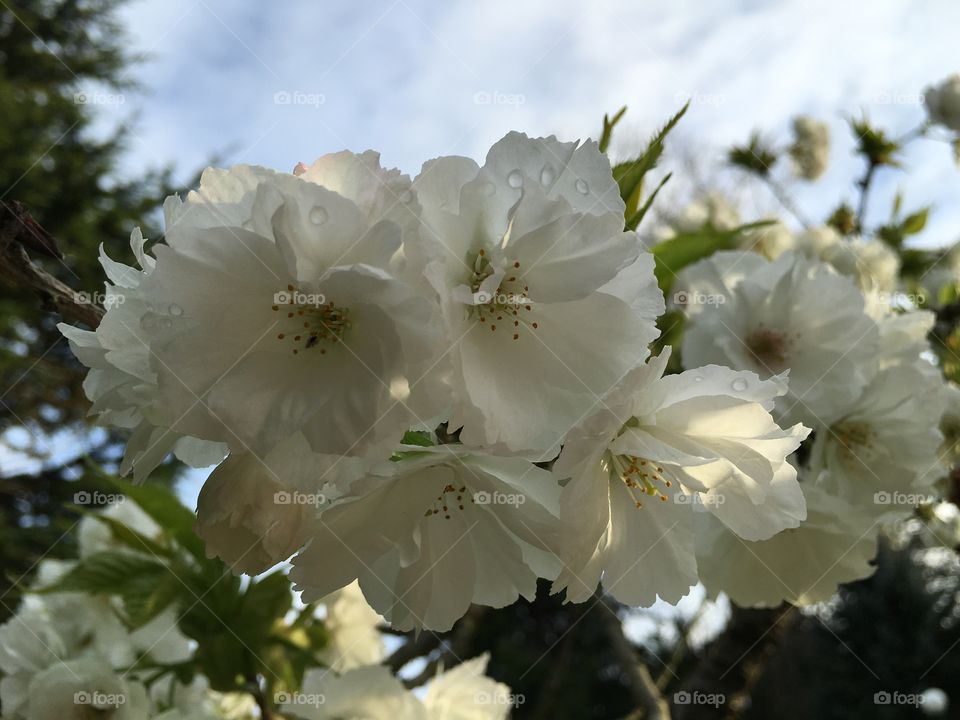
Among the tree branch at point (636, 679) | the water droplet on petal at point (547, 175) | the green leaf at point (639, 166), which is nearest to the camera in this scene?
the water droplet on petal at point (547, 175)

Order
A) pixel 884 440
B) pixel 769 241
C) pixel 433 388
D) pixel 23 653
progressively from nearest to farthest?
1. pixel 433 388
2. pixel 884 440
3. pixel 23 653
4. pixel 769 241

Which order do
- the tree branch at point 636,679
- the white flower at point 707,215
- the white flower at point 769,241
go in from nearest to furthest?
1. the tree branch at point 636,679
2. the white flower at point 769,241
3. the white flower at point 707,215

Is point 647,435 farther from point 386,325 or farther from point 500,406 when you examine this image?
point 386,325

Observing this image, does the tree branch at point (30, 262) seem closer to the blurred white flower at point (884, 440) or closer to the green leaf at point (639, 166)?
the green leaf at point (639, 166)

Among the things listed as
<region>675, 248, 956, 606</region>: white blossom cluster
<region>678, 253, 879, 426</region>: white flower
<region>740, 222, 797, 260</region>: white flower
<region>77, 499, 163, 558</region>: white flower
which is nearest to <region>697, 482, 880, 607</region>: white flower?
<region>675, 248, 956, 606</region>: white blossom cluster
